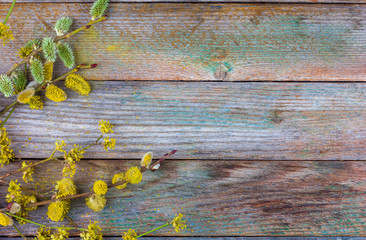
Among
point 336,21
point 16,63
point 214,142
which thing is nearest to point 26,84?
point 16,63

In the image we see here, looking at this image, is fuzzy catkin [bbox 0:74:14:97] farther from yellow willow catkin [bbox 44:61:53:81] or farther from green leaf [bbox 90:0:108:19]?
green leaf [bbox 90:0:108:19]

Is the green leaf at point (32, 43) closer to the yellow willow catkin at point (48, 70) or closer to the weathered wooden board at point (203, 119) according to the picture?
the yellow willow catkin at point (48, 70)

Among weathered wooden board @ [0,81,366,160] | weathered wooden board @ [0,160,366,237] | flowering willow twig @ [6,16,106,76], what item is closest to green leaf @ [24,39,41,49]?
flowering willow twig @ [6,16,106,76]

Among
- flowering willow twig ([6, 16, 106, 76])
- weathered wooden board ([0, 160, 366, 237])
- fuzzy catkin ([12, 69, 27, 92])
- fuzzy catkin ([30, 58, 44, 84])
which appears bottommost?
weathered wooden board ([0, 160, 366, 237])

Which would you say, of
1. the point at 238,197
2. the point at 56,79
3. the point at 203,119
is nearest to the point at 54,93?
the point at 56,79

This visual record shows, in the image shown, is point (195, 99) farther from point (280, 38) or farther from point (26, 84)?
point (26, 84)
